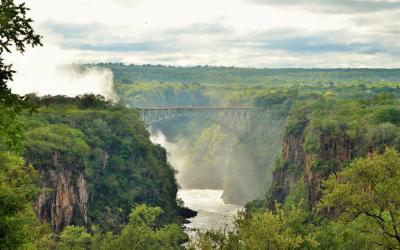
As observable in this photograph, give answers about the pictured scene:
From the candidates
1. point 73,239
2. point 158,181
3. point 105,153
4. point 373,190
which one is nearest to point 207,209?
point 158,181

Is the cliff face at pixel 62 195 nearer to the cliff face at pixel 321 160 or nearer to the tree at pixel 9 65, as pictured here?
the cliff face at pixel 321 160

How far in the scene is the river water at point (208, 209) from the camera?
4240 inches

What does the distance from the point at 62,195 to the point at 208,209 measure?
6526 cm

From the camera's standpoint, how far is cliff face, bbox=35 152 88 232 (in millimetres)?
69375

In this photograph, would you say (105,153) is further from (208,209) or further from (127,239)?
(208,209)

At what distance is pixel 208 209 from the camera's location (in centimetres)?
13588

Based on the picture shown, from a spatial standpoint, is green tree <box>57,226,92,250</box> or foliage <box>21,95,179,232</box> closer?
green tree <box>57,226,92,250</box>

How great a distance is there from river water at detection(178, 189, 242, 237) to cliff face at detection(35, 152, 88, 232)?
19.8 m

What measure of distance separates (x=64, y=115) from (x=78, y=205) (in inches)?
882

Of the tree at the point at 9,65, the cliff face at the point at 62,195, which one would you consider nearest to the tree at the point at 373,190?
the tree at the point at 9,65

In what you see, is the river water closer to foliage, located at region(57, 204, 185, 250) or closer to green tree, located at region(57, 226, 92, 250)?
green tree, located at region(57, 226, 92, 250)

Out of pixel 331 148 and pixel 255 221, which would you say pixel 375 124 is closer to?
pixel 331 148

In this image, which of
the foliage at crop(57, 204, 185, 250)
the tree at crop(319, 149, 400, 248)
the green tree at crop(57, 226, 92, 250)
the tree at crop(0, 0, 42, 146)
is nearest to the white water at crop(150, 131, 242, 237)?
the green tree at crop(57, 226, 92, 250)

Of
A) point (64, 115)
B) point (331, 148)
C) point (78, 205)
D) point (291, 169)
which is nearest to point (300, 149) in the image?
point (291, 169)
